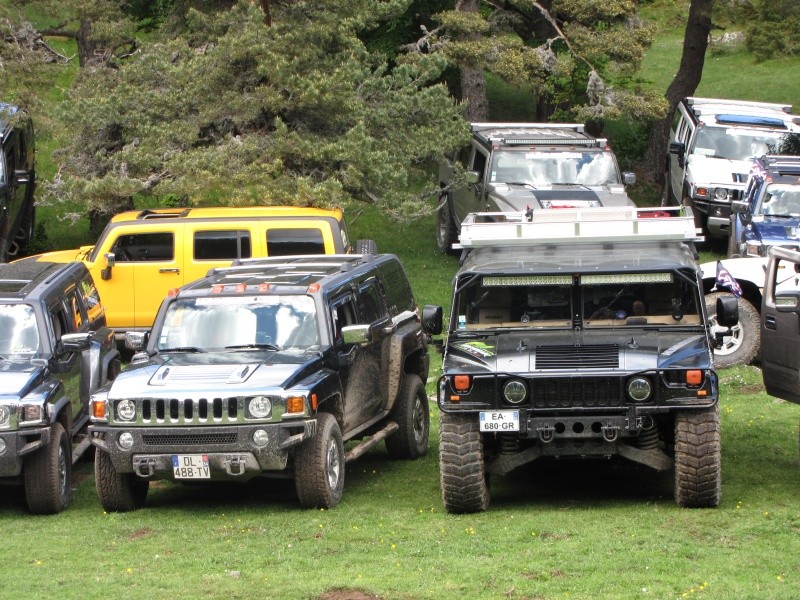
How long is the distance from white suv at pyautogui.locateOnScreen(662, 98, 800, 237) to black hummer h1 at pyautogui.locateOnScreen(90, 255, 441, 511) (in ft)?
36.0

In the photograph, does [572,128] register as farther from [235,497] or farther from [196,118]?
[235,497]

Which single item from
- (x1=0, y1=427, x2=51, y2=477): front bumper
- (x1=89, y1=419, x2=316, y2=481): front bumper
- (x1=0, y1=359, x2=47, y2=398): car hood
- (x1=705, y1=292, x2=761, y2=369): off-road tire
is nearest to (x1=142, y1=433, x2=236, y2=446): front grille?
(x1=89, y1=419, x2=316, y2=481): front bumper

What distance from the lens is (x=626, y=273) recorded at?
408 inches

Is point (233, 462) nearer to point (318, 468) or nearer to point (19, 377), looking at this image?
point (318, 468)

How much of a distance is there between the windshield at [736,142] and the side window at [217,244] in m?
10.3

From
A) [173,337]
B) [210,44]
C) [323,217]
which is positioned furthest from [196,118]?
[173,337]

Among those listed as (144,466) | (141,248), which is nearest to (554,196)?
(141,248)

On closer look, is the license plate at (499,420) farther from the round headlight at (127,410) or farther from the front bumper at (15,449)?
the front bumper at (15,449)

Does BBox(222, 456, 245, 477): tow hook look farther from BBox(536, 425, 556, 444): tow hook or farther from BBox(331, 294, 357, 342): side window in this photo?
BBox(536, 425, 556, 444): tow hook

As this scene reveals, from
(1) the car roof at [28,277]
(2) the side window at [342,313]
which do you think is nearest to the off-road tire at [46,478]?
(1) the car roof at [28,277]

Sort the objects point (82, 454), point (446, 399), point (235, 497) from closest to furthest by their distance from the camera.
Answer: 1. point (446, 399)
2. point (235, 497)
3. point (82, 454)

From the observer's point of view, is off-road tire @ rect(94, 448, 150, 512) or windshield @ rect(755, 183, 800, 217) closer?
off-road tire @ rect(94, 448, 150, 512)

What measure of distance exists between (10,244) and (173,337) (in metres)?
11.8

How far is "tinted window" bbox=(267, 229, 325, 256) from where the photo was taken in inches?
640
